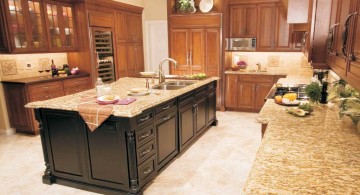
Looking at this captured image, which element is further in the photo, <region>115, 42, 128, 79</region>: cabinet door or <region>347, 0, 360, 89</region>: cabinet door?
<region>115, 42, 128, 79</region>: cabinet door

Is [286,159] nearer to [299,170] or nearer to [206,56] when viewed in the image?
[299,170]

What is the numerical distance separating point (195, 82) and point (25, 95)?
2.78 meters

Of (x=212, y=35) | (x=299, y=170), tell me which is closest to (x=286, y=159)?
(x=299, y=170)

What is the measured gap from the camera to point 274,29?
18.0ft

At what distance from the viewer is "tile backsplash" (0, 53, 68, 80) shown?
455cm

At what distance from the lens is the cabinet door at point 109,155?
2484 millimetres

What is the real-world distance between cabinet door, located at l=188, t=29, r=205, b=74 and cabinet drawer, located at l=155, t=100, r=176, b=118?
9.35 ft

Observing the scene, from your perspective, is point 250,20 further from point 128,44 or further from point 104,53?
point 104,53

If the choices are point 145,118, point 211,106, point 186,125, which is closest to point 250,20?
point 211,106

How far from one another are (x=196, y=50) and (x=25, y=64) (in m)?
3.39

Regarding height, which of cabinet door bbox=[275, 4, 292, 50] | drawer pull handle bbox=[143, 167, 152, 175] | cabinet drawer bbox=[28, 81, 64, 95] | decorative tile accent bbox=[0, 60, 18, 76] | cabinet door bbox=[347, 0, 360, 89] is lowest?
drawer pull handle bbox=[143, 167, 152, 175]

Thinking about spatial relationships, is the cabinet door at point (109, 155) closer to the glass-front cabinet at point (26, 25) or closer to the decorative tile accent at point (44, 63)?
the glass-front cabinet at point (26, 25)

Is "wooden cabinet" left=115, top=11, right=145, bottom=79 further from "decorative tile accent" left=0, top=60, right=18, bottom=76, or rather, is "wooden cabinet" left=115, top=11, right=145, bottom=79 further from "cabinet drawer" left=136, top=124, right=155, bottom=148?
"cabinet drawer" left=136, top=124, right=155, bottom=148

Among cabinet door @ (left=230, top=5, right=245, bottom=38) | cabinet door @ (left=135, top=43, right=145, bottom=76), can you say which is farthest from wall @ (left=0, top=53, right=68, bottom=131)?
cabinet door @ (left=230, top=5, right=245, bottom=38)
